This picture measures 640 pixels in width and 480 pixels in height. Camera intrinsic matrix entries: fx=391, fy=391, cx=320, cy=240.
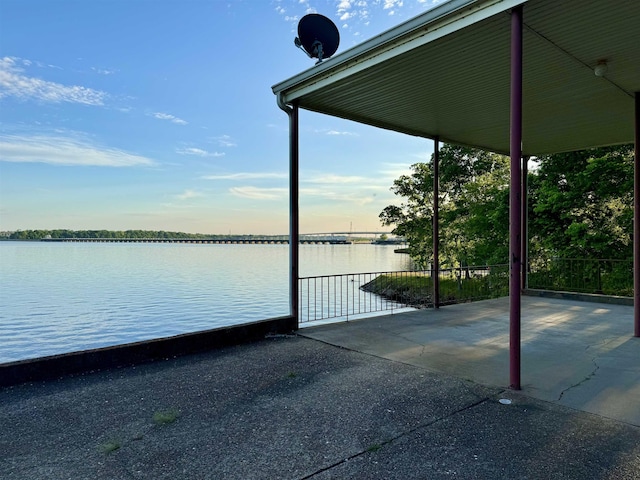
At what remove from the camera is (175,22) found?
35.1 feet

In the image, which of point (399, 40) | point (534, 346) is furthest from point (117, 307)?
point (399, 40)

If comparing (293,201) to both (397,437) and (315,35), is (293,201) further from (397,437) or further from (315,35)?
(397,437)

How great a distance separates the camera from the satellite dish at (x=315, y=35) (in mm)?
5059

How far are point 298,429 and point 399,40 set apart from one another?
3405 mm

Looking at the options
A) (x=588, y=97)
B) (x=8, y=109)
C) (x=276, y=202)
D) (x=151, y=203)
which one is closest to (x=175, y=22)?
(x=588, y=97)

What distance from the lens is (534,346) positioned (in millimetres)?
→ 4500

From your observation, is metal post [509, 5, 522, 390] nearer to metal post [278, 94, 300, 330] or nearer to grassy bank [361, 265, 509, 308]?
metal post [278, 94, 300, 330]

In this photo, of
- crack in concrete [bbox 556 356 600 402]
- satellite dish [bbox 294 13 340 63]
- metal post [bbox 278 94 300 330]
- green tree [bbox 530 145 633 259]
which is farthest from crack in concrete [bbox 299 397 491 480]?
green tree [bbox 530 145 633 259]

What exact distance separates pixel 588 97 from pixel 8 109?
2496 centimetres

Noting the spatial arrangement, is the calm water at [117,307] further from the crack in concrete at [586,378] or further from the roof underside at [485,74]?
the crack in concrete at [586,378]

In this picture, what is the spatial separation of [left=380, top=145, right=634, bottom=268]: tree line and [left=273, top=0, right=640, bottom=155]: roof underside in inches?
153

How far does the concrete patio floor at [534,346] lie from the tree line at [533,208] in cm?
411

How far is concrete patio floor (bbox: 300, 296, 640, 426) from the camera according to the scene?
A: 3.12 meters

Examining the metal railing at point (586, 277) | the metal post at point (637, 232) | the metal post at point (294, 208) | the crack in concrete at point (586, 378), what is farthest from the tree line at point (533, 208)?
the metal post at point (294, 208)
